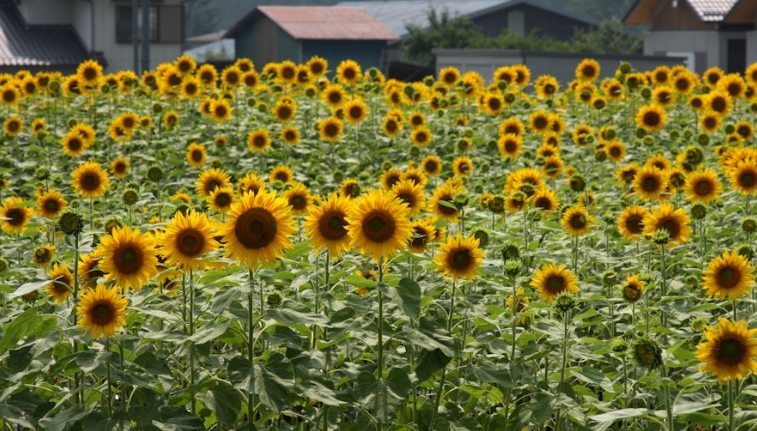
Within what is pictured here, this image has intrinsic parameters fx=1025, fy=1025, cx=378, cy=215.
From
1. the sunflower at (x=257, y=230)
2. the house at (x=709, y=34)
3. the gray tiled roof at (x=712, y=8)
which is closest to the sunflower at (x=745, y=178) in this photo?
the sunflower at (x=257, y=230)

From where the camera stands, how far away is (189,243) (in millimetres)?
3578

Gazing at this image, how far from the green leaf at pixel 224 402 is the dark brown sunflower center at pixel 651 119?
636 cm

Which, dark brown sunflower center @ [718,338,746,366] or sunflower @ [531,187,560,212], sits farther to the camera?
sunflower @ [531,187,560,212]

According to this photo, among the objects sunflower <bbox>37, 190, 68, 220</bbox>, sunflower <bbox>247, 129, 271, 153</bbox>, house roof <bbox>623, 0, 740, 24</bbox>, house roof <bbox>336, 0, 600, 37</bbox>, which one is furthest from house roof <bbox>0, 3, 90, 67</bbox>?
sunflower <bbox>37, 190, 68, 220</bbox>

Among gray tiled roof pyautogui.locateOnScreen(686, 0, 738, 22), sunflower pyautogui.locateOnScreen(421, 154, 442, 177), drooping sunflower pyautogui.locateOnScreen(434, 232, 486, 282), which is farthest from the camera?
gray tiled roof pyautogui.locateOnScreen(686, 0, 738, 22)

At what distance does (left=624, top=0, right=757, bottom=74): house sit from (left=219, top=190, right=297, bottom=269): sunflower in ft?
112

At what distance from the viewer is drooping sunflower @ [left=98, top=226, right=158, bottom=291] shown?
3598 millimetres

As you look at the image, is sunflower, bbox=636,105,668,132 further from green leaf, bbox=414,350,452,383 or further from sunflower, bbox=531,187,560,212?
green leaf, bbox=414,350,452,383

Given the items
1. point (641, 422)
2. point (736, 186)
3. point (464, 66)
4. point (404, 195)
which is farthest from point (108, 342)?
point (464, 66)

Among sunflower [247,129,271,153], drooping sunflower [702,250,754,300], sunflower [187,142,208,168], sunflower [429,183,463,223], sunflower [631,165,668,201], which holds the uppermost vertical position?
sunflower [247,129,271,153]

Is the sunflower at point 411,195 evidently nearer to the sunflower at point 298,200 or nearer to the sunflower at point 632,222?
the sunflower at point 298,200

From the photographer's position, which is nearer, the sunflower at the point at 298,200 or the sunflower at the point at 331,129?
the sunflower at the point at 298,200

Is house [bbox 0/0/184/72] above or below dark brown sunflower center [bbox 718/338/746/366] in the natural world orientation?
above

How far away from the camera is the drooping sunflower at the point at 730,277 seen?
409 cm
